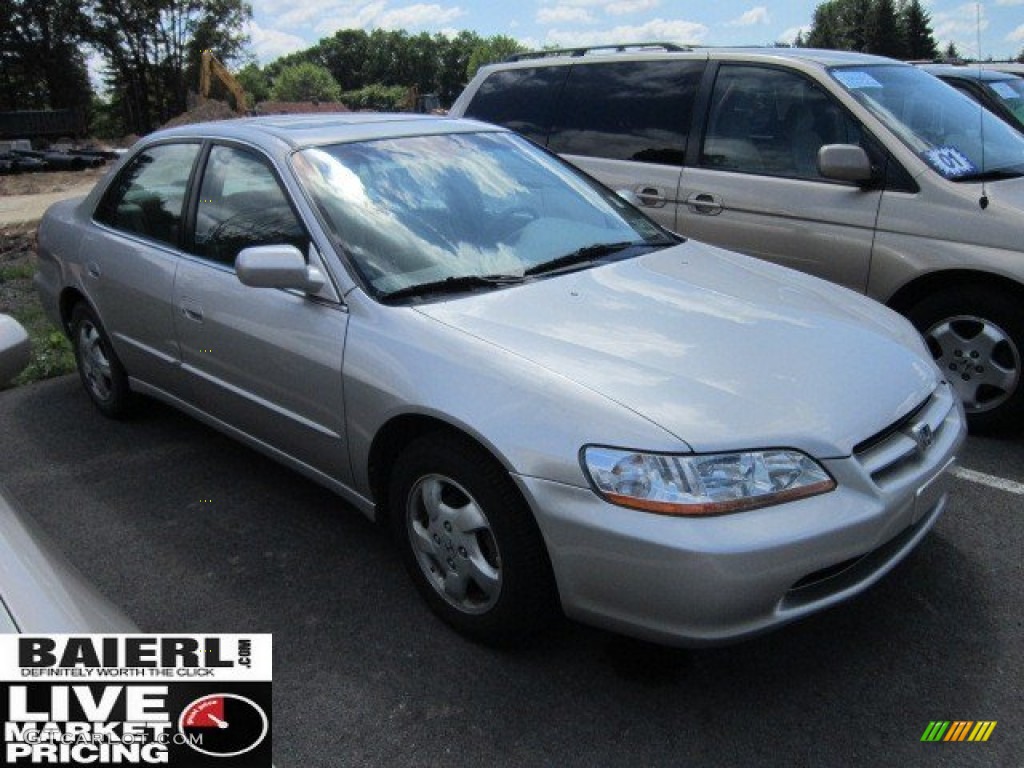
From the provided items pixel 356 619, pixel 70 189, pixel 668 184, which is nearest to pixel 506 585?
pixel 356 619

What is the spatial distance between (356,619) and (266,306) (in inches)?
45.8

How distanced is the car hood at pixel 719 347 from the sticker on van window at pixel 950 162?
1416 mm

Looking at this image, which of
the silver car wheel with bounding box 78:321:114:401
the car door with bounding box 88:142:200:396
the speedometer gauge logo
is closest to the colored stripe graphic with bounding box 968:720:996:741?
the speedometer gauge logo

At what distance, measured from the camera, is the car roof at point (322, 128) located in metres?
3.66

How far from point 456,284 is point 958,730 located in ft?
6.40

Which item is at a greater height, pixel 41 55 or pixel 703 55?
pixel 41 55

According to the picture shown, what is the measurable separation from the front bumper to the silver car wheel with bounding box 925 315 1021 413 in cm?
195

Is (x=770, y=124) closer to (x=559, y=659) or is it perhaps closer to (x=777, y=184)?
(x=777, y=184)

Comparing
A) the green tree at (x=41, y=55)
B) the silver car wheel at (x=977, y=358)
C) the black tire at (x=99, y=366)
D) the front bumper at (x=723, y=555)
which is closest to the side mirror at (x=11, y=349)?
the front bumper at (x=723, y=555)

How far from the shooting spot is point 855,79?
4785 mm

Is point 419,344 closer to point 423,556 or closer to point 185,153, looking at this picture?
point 423,556

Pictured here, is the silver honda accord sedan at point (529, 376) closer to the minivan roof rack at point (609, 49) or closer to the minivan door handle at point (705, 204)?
the minivan door handle at point (705, 204)

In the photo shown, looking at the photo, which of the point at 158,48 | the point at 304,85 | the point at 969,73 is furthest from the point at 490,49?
the point at 969,73

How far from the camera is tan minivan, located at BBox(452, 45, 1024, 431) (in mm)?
4266
